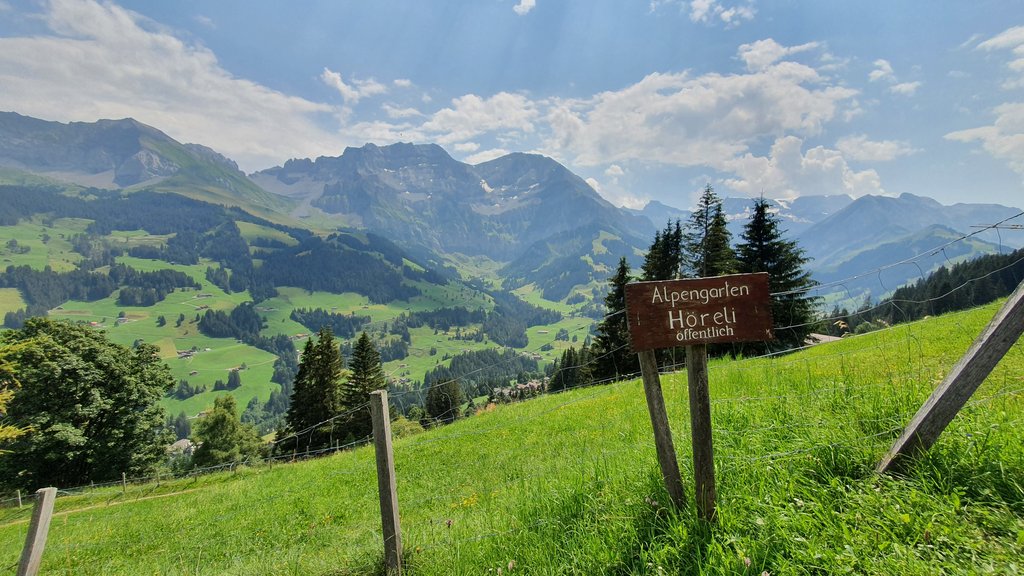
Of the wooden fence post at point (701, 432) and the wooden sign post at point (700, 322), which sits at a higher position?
the wooden sign post at point (700, 322)

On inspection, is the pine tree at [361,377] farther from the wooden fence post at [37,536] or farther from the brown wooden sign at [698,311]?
the brown wooden sign at [698,311]

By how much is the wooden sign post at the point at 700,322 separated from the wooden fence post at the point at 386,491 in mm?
2855

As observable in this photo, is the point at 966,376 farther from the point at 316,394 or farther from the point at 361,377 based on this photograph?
the point at 361,377

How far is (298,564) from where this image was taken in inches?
204

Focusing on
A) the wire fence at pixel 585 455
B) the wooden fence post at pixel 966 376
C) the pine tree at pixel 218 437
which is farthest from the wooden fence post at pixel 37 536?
the pine tree at pixel 218 437

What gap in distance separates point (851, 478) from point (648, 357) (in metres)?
→ 2.12

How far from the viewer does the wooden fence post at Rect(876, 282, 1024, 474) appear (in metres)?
3.25

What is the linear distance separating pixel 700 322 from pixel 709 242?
31.0m

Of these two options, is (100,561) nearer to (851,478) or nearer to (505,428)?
(505,428)

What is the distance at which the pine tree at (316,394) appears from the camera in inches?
1660

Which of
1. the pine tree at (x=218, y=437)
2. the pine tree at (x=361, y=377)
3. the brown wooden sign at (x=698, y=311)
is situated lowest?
the pine tree at (x=218, y=437)

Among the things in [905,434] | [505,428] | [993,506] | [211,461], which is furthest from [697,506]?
[211,461]

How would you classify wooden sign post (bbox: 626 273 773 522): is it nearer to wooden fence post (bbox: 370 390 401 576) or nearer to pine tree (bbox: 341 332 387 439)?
wooden fence post (bbox: 370 390 401 576)

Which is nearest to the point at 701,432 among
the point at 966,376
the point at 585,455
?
the point at 966,376
